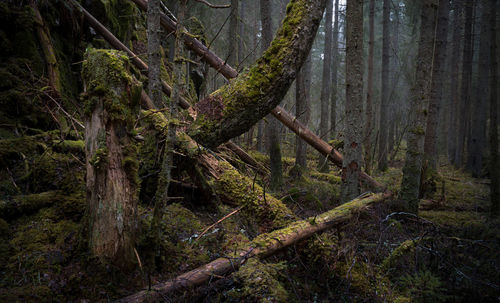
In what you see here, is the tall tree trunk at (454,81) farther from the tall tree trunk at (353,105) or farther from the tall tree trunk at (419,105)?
the tall tree trunk at (353,105)

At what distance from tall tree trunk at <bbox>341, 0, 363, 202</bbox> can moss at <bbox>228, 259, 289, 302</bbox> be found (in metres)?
3.11

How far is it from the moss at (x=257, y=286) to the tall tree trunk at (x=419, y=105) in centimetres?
434

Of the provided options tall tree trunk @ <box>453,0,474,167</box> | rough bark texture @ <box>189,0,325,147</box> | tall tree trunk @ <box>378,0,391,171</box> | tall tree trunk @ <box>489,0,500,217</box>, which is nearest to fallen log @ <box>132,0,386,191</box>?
rough bark texture @ <box>189,0,325,147</box>

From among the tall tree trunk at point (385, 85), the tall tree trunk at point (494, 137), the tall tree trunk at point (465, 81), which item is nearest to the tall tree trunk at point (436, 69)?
the tall tree trunk at point (494, 137)

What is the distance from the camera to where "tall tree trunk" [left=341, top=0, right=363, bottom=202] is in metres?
5.08

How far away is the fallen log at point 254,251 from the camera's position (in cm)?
235

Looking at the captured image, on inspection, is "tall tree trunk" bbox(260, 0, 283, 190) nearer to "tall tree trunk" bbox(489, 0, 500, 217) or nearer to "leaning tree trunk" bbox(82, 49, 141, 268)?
"tall tree trunk" bbox(489, 0, 500, 217)

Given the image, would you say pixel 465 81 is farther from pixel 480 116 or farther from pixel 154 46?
pixel 154 46

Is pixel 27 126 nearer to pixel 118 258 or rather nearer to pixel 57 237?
pixel 57 237

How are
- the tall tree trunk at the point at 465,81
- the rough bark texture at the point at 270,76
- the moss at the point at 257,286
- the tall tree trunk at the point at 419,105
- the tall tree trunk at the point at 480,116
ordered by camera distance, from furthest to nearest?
the tall tree trunk at the point at 465,81, the tall tree trunk at the point at 480,116, the tall tree trunk at the point at 419,105, the rough bark texture at the point at 270,76, the moss at the point at 257,286

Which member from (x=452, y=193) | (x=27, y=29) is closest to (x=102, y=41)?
(x=27, y=29)

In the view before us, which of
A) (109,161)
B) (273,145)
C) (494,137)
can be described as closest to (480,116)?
(494,137)

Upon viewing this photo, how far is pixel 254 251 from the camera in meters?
2.90

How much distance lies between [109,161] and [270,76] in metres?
2.43
